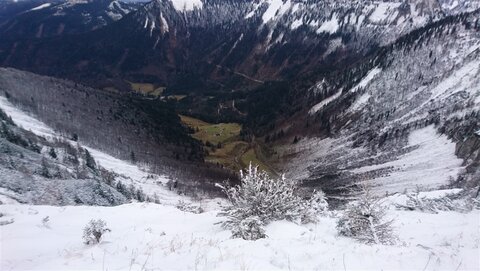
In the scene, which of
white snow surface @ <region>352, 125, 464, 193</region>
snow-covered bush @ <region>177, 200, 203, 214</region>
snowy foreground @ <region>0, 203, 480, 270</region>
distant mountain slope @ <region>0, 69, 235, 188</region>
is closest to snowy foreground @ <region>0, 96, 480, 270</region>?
snowy foreground @ <region>0, 203, 480, 270</region>

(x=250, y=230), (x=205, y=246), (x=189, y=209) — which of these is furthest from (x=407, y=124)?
(x=205, y=246)

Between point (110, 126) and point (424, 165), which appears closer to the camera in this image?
point (424, 165)

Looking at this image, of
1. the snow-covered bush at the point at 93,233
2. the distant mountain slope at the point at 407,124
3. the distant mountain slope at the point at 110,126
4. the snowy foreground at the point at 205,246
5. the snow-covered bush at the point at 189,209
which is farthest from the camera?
the distant mountain slope at the point at 110,126

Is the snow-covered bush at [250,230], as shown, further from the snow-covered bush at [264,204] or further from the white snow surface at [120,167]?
the white snow surface at [120,167]

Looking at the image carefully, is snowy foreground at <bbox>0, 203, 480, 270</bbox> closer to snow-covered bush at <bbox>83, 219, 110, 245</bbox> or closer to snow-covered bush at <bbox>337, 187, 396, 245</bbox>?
snow-covered bush at <bbox>83, 219, 110, 245</bbox>

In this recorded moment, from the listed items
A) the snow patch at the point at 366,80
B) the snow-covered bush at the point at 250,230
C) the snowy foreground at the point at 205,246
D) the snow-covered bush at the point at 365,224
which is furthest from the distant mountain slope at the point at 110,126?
the snow-covered bush at the point at 250,230

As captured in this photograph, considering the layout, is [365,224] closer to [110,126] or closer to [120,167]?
[120,167]

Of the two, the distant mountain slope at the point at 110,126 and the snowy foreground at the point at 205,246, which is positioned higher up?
the distant mountain slope at the point at 110,126
